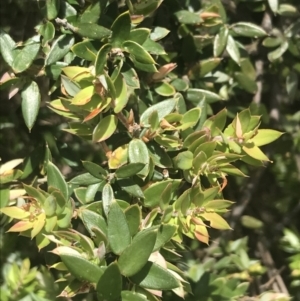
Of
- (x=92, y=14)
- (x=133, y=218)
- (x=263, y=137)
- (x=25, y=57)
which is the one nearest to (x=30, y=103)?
(x=25, y=57)

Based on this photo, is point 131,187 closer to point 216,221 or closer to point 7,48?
point 216,221

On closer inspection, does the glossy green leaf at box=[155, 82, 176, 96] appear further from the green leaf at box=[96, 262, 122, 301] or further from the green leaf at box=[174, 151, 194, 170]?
the green leaf at box=[96, 262, 122, 301]

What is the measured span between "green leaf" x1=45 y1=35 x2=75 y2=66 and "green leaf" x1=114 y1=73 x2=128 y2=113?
0.35ft

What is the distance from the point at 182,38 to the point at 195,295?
20.0 inches

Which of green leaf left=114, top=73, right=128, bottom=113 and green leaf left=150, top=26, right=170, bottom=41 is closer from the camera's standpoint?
green leaf left=114, top=73, right=128, bottom=113

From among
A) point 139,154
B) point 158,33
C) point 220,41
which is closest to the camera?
point 139,154

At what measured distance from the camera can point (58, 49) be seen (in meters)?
0.79

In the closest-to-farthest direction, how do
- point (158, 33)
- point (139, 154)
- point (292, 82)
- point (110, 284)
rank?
1. point (110, 284)
2. point (139, 154)
3. point (158, 33)
4. point (292, 82)

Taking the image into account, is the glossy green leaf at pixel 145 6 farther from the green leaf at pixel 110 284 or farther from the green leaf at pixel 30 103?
the green leaf at pixel 110 284

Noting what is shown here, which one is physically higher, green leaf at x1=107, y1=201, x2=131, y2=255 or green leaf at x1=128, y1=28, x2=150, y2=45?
green leaf at x1=128, y1=28, x2=150, y2=45

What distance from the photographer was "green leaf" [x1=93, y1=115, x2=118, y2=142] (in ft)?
2.43

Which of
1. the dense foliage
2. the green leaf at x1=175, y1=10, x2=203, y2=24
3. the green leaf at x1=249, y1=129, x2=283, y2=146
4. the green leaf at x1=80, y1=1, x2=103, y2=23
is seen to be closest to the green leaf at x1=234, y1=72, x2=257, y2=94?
the dense foliage

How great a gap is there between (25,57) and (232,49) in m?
0.42

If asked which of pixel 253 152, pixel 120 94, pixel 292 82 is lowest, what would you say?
pixel 292 82
